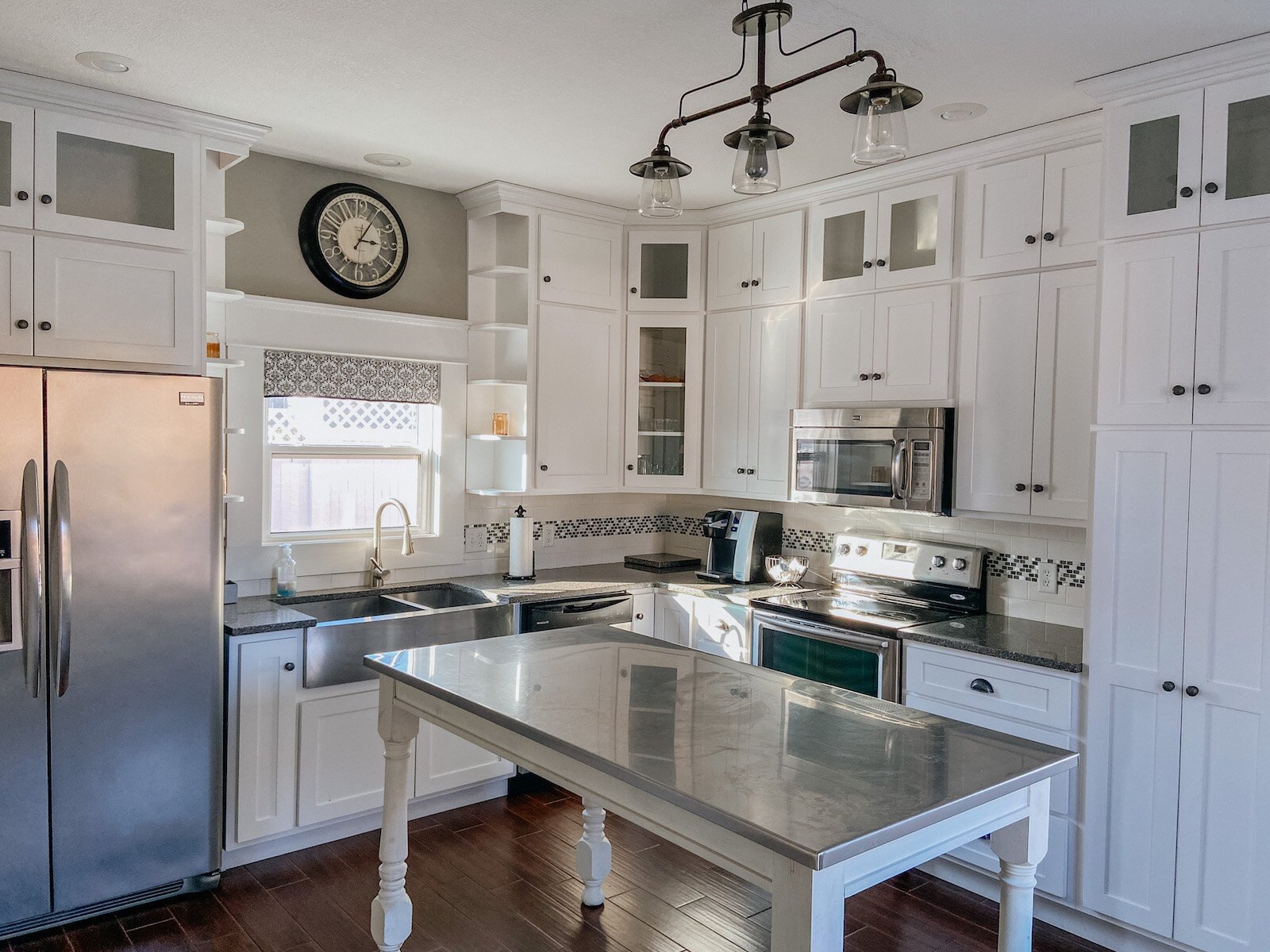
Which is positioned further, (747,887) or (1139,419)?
(747,887)

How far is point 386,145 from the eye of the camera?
12.2 ft

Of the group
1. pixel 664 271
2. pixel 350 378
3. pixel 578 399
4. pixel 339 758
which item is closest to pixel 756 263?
pixel 664 271

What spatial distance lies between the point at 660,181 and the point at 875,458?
1.94 metres

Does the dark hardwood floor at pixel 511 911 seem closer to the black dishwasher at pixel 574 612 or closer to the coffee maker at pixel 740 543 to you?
the black dishwasher at pixel 574 612

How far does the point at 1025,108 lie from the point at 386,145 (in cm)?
236

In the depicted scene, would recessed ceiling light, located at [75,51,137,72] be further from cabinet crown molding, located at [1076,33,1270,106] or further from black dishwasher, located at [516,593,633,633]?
cabinet crown molding, located at [1076,33,1270,106]

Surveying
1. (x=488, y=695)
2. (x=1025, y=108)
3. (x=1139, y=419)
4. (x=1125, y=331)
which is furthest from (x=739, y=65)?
(x=488, y=695)

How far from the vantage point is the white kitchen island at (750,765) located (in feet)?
5.07

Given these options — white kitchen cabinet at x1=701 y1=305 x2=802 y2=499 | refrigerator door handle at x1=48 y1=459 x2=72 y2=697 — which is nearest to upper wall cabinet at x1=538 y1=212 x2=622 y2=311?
white kitchen cabinet at x1=701 y1=305 x2=802 y2=499

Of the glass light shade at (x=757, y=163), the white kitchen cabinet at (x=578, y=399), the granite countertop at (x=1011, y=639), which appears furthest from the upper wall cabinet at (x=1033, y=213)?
the white kitchen cabinet at (x=578, y=399)

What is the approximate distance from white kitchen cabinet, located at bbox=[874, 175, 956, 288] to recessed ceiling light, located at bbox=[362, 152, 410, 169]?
1.99 metres

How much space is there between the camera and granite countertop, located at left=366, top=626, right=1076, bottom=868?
159 cm

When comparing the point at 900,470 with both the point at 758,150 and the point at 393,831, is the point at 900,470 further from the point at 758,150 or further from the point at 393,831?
the point at 393,831

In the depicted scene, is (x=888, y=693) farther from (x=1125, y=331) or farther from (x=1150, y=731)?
(x=1125, y=331)
